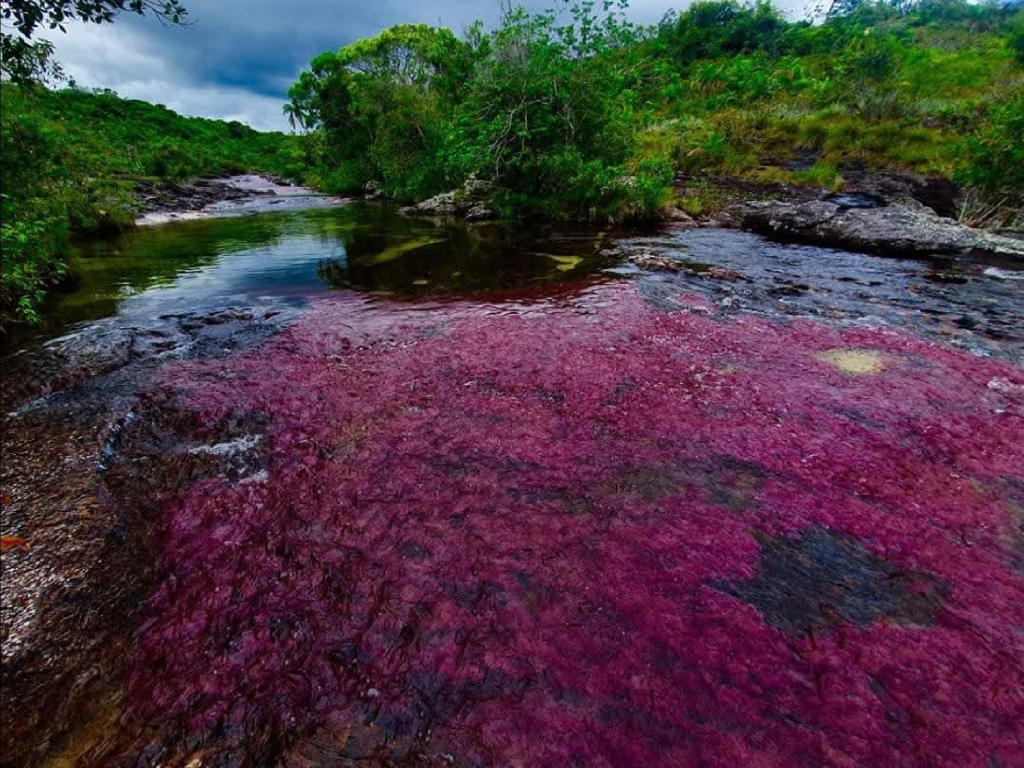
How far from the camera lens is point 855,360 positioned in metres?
5.93

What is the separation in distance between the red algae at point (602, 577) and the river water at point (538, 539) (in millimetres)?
17

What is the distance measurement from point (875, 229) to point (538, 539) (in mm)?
15313

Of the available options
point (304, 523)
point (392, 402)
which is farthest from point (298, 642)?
point (392, 402)

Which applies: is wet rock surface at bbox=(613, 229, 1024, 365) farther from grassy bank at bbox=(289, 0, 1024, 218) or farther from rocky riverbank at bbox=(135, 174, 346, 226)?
rocky riverbank at bbox=(135, 174, 346, 226)

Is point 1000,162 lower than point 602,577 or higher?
higher

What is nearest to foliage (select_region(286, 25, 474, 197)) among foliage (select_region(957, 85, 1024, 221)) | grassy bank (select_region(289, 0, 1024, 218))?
grassy bank (select_region(289, 0, 1024, 218))

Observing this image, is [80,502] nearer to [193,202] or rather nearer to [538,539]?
[538,539]

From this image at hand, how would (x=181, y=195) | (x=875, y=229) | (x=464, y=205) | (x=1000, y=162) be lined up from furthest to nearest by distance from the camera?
1. (x=181, y=195)
2. (x=464, y=205)
3. (x=875, y=229)
4. (x=1000, y=162)

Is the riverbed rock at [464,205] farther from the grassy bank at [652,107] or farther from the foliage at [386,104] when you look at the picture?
the foliage at [386,104]

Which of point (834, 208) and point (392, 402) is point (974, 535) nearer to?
point (392, 402)

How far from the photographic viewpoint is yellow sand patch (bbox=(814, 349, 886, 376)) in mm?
5654

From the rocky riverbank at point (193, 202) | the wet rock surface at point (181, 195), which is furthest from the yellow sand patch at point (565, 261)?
the wet rock surface at point (181, 195)

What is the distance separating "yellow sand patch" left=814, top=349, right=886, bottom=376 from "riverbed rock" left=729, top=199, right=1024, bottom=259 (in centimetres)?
859

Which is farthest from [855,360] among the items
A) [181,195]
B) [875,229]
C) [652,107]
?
[652,107]
